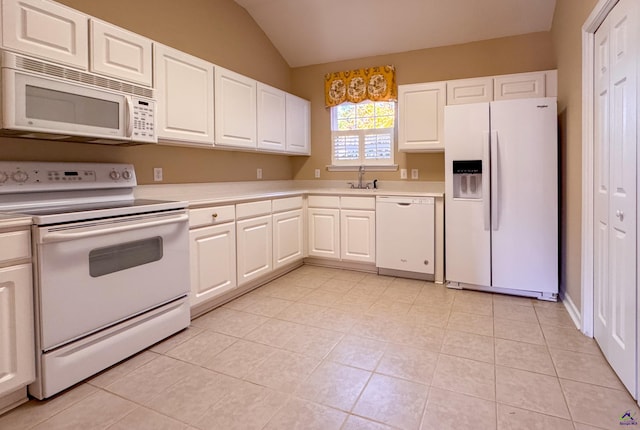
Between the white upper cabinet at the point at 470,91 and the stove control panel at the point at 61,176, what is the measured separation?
300 cm

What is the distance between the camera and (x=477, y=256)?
3316 mm

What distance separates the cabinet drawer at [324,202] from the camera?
408 centimetres

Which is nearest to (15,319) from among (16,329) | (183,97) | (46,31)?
(16,329)

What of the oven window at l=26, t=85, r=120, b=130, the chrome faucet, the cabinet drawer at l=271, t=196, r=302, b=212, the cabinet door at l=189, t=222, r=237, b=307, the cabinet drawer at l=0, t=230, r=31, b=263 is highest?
the oven window at l=26, t=85, r=120, b=130

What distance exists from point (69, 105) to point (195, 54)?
5.34 feet

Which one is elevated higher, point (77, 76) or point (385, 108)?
point (385, 108)

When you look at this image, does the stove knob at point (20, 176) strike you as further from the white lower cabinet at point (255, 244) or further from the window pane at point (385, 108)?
the window pane at point (385, 108)

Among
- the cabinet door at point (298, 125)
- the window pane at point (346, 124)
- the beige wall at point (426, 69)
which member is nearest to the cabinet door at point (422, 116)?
the beige wall at point (426, 69)

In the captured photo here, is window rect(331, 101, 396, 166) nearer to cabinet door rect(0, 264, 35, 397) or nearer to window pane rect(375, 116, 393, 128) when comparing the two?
→ window pane rect(375, 116, 393, 128)

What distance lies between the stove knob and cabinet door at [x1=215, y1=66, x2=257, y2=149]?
1387 millimetres

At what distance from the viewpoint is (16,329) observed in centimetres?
166

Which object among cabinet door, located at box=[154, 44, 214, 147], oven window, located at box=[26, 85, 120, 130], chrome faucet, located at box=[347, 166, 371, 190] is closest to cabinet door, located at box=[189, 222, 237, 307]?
cabinet door, located at box=[154, 44, 214, 147]

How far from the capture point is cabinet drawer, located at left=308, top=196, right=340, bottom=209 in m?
4.08

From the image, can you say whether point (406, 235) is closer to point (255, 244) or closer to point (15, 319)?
point (255, 244)
